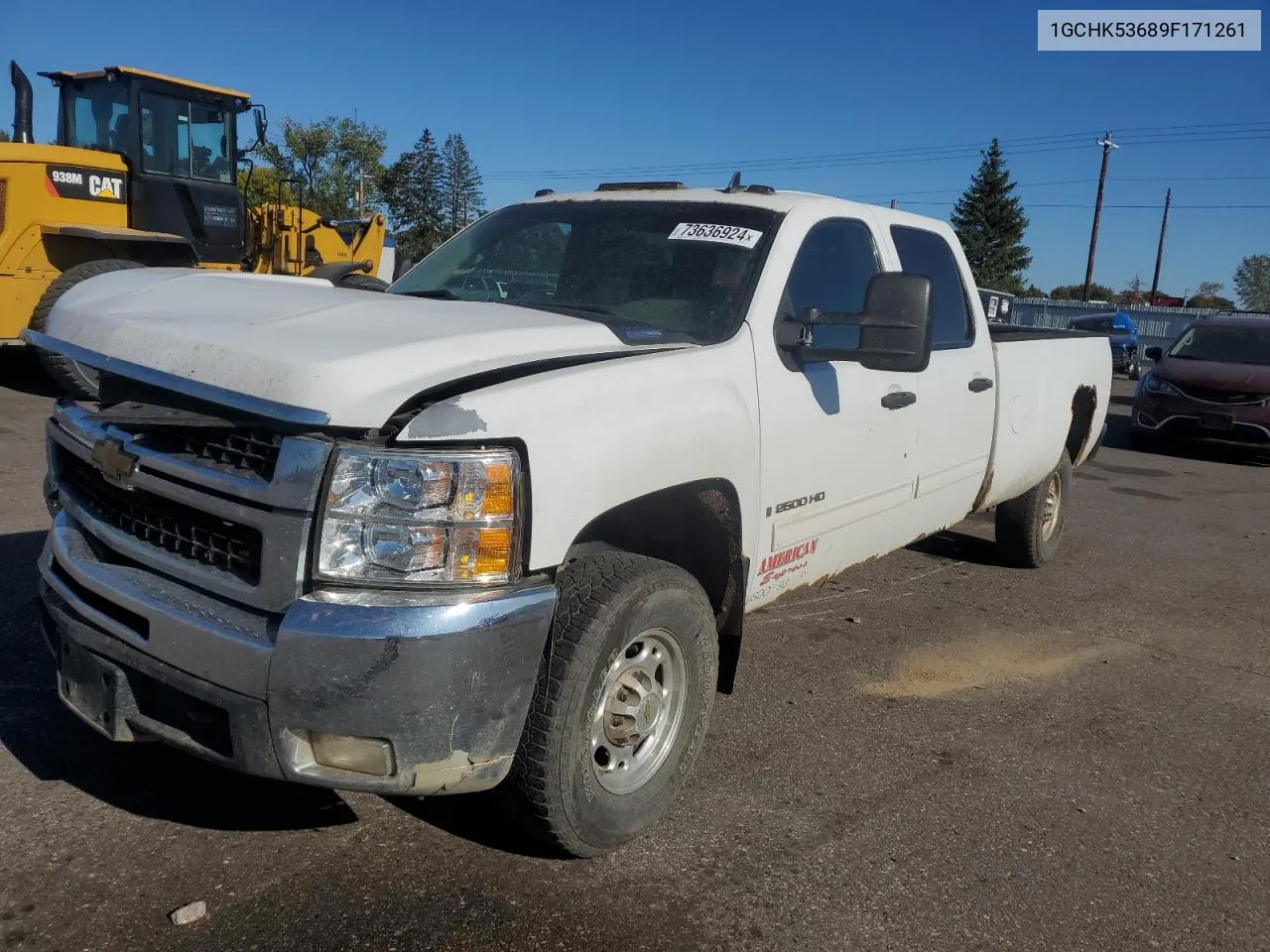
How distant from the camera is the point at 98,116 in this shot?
11.5 meters

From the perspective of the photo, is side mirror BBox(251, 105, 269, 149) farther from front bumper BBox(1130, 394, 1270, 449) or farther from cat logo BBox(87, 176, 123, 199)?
front bumper BBox(1130, 394, 1270, 449)

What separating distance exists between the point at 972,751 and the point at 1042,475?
2774 mm

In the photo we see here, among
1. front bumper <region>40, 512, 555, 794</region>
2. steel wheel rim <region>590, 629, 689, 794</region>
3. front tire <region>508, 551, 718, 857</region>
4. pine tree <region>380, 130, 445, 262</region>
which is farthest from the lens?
pine tree <region>380, 130, 445, 262</region>

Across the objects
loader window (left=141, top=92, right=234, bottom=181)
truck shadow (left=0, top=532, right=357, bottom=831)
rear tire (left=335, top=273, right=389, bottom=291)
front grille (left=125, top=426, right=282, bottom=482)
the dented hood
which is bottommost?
truck shadow (left=0, top=532, right=357, bottom=831)

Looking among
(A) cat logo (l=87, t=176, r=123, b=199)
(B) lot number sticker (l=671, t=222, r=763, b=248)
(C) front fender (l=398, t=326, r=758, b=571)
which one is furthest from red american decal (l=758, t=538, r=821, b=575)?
(A) cat logo (l=87, t=176, r=123, b=199)

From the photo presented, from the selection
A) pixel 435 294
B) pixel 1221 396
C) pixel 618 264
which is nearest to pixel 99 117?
pixel 435 294

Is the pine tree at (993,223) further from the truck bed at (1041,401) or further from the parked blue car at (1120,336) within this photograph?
the truck bed at (1041,401)

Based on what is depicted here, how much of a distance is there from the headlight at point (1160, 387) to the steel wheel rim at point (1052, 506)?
22.2ft

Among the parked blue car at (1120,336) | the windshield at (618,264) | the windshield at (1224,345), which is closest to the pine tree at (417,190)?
the parked blue car at (1120,336)

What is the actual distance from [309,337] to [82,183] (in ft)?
31.1

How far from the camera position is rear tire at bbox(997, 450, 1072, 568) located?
6.54 m

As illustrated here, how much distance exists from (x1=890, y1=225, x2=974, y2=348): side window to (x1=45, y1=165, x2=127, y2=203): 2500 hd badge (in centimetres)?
881

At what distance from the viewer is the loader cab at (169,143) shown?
1126cm

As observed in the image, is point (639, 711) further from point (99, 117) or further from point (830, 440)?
point (99, 117)
